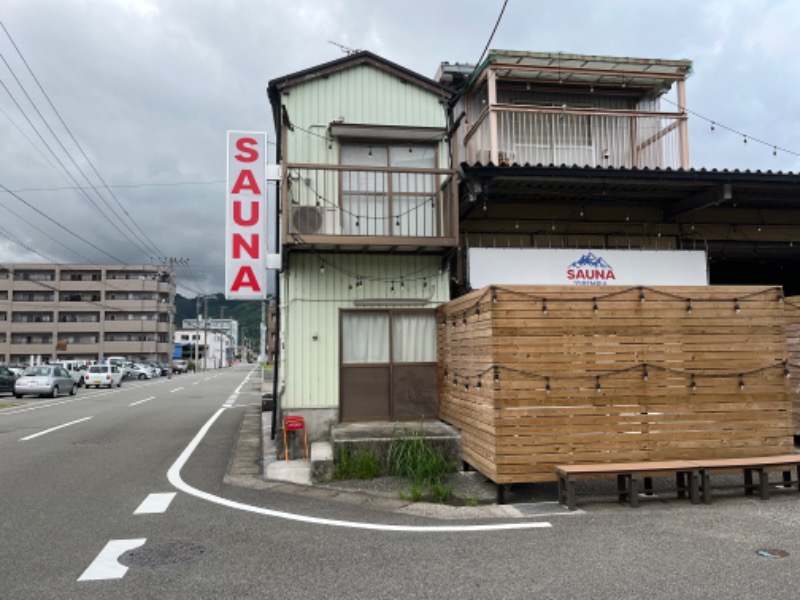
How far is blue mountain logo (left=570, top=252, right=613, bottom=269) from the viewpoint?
10.3 metres

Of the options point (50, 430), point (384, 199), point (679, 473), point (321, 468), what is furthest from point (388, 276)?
point (50, 430)

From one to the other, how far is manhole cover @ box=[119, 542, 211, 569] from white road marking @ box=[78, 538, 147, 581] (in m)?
0.07

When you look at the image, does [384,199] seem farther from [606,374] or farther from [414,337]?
[606,374]

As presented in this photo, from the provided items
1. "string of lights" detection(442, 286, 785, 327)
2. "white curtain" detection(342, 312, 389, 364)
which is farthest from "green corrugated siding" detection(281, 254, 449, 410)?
"string of lights" detection(442, 286, 785, 327)

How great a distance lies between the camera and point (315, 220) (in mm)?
9328

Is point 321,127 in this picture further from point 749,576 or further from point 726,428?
point 749,576

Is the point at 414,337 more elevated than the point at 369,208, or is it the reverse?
the point at 369,208

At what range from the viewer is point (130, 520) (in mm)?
5859

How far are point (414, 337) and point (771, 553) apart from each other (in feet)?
19.6

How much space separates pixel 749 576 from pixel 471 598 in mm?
2215

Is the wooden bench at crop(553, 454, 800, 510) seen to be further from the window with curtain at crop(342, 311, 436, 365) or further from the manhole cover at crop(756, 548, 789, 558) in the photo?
the window with curtain at crop(342, 311, 436, 365)

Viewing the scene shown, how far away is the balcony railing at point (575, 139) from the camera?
11328 millimetres

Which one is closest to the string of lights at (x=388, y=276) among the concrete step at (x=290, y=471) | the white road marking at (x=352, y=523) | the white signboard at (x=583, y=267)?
the white signboard at (x=583, y=267)

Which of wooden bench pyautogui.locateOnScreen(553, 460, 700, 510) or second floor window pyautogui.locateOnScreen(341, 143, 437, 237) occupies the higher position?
second floor window pyautogui.locateOnScreen(341, 143, 437, 237)
